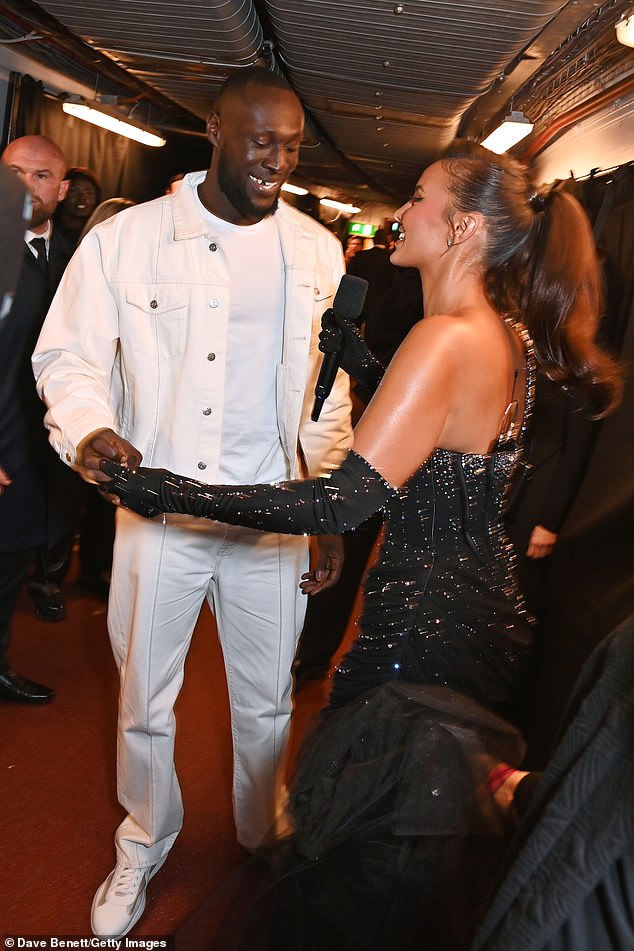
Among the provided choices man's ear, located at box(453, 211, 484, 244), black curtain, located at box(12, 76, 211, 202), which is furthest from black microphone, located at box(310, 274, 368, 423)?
black curtain, located at box(12, 76, 211, 202)

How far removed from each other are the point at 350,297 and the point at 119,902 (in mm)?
1551

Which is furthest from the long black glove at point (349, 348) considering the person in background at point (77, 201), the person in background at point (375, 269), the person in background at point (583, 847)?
the person in background at point (375, 269)

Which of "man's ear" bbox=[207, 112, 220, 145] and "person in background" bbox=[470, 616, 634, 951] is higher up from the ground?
"man's ear" bbox=[207, 112, 220, 145]

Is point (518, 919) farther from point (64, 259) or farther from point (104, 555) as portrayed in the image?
point (104, 555)

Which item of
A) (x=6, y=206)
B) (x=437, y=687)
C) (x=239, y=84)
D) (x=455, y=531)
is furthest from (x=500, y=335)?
(x=6, y=206)

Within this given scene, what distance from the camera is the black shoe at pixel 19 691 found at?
3131 mm

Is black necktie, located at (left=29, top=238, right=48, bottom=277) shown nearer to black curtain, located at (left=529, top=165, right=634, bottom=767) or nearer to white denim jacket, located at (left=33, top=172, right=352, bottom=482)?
white denim jacket, located at (left=33, top=172, right=352, bottom=482)

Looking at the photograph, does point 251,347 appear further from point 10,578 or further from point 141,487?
point 10,578

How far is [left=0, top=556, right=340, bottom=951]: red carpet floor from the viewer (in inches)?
82.1

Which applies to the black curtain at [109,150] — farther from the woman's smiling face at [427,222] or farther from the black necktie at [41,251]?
the woman's smiling face at [427,222]

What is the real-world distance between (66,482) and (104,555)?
121cm

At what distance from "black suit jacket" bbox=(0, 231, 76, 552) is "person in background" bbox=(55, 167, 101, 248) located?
174 cm

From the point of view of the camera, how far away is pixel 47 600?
4.00 m

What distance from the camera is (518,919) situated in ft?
2.81
